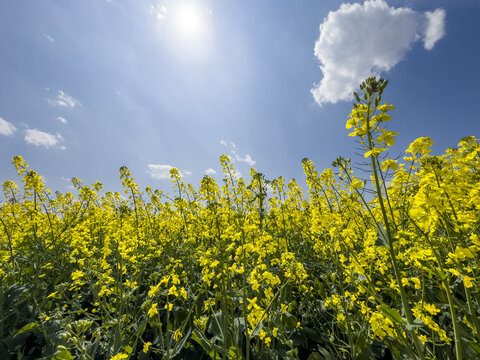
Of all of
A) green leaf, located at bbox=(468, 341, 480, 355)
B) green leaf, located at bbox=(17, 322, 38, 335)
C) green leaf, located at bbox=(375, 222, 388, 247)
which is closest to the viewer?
green leaf, located at bbox=(375, 222, 388, 247)

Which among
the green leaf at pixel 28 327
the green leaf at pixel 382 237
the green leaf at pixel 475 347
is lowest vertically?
the green leaf at pixel 28 327

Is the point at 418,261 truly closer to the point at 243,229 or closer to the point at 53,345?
the point at 243,229

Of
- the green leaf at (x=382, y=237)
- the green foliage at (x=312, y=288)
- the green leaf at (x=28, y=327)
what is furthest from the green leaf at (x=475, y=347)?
the green leaf at (x=28, y=327)

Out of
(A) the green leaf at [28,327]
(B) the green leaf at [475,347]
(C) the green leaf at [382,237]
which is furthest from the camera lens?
(A) the green leaf at [28,327]

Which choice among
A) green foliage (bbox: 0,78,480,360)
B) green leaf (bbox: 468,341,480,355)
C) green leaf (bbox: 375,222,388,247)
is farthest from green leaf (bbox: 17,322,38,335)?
green leaf (bbox: 468,341,480,355)

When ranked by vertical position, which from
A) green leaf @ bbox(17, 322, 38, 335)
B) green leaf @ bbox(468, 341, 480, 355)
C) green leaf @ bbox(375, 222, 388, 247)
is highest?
green leaf @ bbox(375, 222, 388, 247)

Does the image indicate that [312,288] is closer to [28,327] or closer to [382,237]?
[382,237]

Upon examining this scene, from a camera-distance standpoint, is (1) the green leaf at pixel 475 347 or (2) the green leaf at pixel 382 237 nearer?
(2) the green leaf at pixel 382 237

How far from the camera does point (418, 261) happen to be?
1.64 m

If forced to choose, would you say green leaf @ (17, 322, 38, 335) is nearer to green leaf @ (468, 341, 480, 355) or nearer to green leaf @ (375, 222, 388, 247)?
green leaf @ (375, 222, 388, 247)

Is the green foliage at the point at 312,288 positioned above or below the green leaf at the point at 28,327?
above

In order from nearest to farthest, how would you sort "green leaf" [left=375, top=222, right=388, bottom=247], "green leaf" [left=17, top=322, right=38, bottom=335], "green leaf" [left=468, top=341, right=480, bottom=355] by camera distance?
"green leaf" [left=375, top=222, right=388, bottom=247]
"green leaf" [left=468, top=341, right=480, bottom=355]
"green leaf" [left=17, top=322, right=38, bottom=335]

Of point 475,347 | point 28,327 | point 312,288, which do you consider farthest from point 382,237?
point 28,327

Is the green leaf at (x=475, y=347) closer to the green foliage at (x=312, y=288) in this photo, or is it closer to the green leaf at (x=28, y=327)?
the green foliage at (x=312, y=288)
